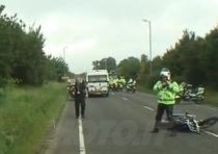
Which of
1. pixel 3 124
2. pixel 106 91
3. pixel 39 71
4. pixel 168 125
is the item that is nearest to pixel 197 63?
pixel 106 91

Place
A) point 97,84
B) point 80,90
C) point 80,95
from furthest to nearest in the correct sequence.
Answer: point 97,84 < point 80,95 < point 80,90

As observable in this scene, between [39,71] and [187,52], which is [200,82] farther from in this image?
[39,71]

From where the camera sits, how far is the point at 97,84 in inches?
2334

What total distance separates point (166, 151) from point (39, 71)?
46.7 meters

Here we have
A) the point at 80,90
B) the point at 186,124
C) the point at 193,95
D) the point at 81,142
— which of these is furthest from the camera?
the point at 193,95

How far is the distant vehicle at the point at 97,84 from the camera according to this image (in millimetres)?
58938

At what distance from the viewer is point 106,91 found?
59062 millimetres

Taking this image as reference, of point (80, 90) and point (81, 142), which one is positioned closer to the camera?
point (81, 142)

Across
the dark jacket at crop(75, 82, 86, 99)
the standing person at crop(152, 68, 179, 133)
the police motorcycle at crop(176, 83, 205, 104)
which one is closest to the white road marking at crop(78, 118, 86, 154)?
the standing person at crop(152, 68, 179, 133)

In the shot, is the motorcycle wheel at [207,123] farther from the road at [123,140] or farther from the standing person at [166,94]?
the standing person at [166,94]

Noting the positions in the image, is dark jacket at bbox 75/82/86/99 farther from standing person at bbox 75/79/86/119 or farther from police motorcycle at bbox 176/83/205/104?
police motorcycle at bbox 176/83/205/104

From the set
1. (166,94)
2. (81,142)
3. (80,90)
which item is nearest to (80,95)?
(80,90)

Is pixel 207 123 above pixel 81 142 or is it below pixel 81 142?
above

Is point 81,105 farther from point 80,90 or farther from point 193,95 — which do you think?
point 193,95
